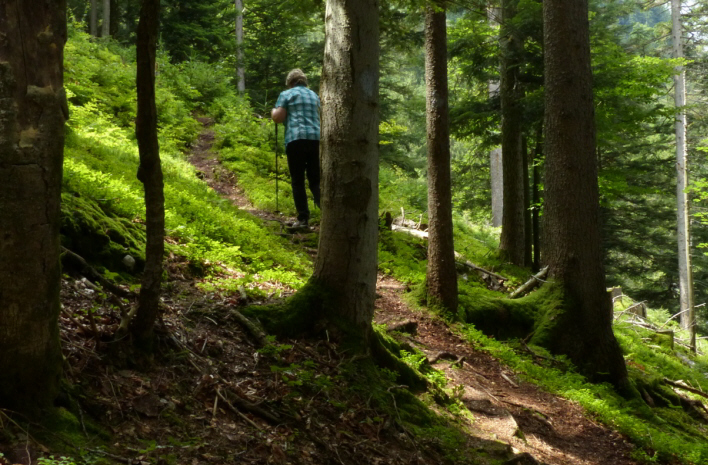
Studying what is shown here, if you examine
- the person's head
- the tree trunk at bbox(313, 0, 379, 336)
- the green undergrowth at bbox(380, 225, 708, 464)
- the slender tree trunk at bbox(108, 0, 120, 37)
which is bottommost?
the green undergrowth at bbox(380, 225, 708, 464)

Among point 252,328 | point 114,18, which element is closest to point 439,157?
point 252,328

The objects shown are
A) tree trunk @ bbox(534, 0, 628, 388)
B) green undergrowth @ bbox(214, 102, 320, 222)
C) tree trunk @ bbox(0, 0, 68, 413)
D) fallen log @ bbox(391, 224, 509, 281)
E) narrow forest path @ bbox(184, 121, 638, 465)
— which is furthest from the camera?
green undergrowth @ bbox(214, 102, 320, 222)

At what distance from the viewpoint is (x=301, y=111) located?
28.2 feet

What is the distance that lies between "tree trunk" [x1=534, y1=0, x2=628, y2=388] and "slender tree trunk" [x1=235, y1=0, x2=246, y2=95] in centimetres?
1743

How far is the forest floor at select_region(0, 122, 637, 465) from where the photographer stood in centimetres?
294

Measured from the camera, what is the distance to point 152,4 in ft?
10.8

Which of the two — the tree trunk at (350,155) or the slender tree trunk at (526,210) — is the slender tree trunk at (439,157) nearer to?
the tree trunk at (350,155)

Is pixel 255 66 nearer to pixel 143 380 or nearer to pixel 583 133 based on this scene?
pixel 583 133

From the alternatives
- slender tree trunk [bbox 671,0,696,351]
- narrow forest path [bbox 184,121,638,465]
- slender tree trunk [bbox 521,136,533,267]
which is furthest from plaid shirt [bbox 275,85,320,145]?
slender tree trunk [bbox 671,0,696,351]

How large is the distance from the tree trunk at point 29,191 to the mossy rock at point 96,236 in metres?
2.37

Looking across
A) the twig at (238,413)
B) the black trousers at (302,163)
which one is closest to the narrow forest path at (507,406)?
the black trousers at (302,163)

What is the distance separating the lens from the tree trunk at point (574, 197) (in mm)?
8055

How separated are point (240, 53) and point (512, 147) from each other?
15.7 meters

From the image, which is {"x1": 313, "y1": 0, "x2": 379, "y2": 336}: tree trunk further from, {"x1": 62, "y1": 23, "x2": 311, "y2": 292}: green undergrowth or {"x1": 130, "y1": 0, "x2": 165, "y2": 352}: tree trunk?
{"x1": 130, "y1": 0, "x2": 165, "y2": 352}: tree trunk
